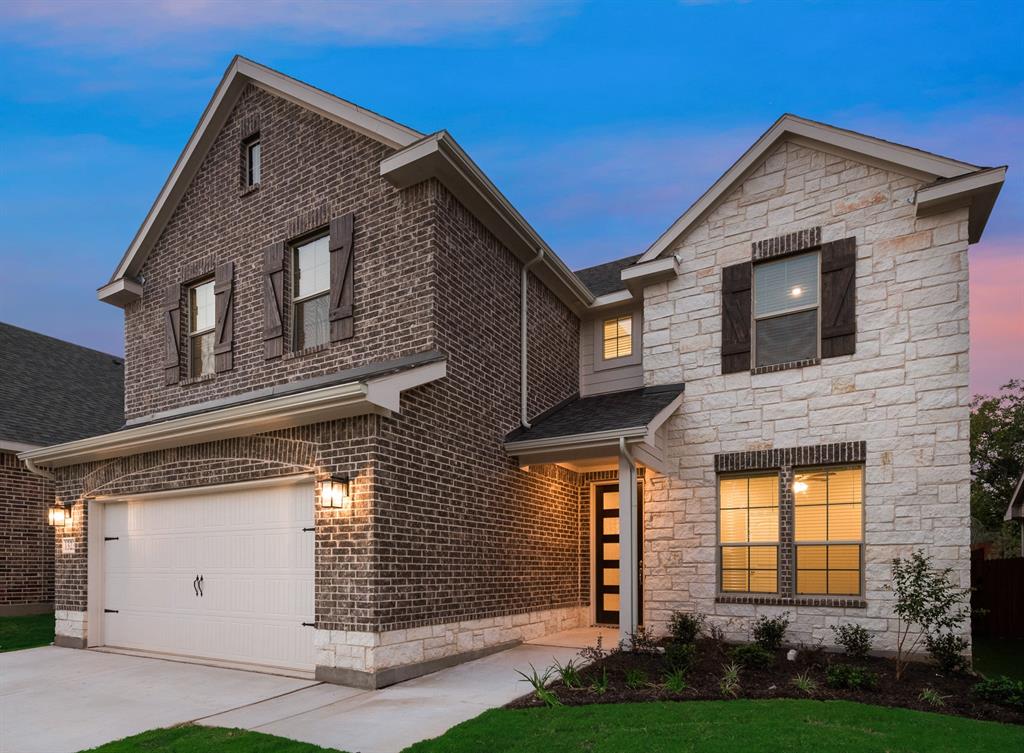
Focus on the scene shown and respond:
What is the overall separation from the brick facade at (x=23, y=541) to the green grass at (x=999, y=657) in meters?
16.6

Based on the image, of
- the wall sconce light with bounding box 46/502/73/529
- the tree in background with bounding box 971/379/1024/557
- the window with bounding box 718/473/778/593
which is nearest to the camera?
the window with bounding box 718/473/778/593

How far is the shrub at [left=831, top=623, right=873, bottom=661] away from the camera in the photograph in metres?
8.38

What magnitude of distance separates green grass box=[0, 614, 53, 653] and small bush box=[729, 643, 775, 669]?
1079cm

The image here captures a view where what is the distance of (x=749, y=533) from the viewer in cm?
978

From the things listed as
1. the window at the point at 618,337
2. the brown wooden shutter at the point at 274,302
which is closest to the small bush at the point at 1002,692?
the window at the point at 618,337

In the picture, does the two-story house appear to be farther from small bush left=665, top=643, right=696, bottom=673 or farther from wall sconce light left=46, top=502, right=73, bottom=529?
small bush left=665, top=643, right=696, bottom=673

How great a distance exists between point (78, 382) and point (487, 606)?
15162 mm

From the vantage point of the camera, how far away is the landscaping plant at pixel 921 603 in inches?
304

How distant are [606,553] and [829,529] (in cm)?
406

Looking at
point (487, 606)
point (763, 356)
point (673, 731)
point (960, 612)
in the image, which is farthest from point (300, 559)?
point (960, 612)

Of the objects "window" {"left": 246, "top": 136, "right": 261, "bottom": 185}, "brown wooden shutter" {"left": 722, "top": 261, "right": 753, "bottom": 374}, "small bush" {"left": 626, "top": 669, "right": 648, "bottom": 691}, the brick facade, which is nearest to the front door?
"brown wooden shutter" {"left": 722, "top": 261, "right": 753, "bottom": 374}

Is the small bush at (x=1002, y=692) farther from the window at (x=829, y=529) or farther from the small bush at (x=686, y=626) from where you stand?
the small bush at (x=686, y=626)

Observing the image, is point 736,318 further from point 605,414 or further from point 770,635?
point 770,635

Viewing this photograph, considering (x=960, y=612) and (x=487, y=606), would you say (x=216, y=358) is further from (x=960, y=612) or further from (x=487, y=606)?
(x=960, y=612)
